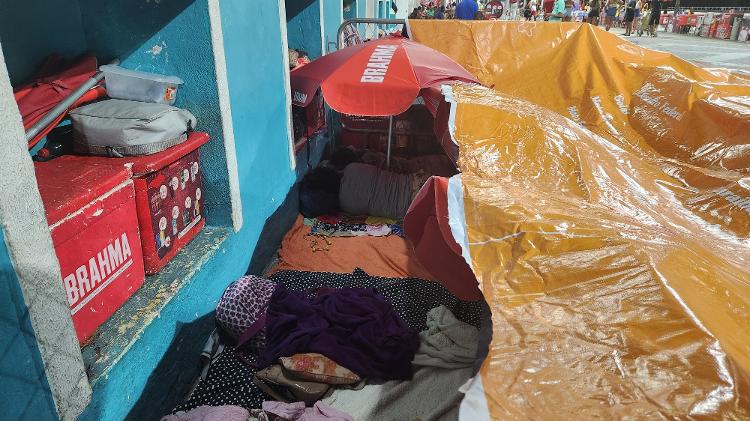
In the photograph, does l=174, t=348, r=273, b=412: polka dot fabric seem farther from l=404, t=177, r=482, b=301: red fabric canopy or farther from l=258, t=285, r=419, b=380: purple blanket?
l=404, t=177, r=482, b=301: red fabric canopy

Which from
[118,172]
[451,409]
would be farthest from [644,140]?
[118,172]

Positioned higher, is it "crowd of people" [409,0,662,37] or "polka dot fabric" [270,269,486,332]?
"crowd of people" [409,0,662,37]

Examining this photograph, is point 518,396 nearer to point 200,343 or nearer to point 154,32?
point 200,343

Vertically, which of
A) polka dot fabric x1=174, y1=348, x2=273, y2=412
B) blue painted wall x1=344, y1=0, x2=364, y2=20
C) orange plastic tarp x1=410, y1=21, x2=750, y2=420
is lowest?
polka dot fabric x1=174, y1=348, x2=273, y2=412

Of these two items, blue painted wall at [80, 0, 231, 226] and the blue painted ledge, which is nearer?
the blue painted ledge

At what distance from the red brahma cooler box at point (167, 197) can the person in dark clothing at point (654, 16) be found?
815 inches

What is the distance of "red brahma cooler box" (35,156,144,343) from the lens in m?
1.96

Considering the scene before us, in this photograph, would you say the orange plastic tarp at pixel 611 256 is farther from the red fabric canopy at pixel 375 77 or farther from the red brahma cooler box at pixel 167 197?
the red brahma cooler box at pixel 167 197

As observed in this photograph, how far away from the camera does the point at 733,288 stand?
1438 mm

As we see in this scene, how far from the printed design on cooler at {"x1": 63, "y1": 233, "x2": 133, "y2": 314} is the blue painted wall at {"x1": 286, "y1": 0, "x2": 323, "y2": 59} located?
15.0 ft

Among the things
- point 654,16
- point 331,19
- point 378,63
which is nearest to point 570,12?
point 654,16

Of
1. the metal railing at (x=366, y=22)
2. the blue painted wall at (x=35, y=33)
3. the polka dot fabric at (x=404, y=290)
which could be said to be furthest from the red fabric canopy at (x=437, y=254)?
the metal railing at (x=366, y=22)

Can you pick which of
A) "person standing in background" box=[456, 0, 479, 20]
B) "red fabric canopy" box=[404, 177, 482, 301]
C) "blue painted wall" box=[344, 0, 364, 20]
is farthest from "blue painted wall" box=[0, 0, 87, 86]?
"person standing in background" box=[456, 0, 479, 20]

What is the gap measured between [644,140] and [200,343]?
3.86m
